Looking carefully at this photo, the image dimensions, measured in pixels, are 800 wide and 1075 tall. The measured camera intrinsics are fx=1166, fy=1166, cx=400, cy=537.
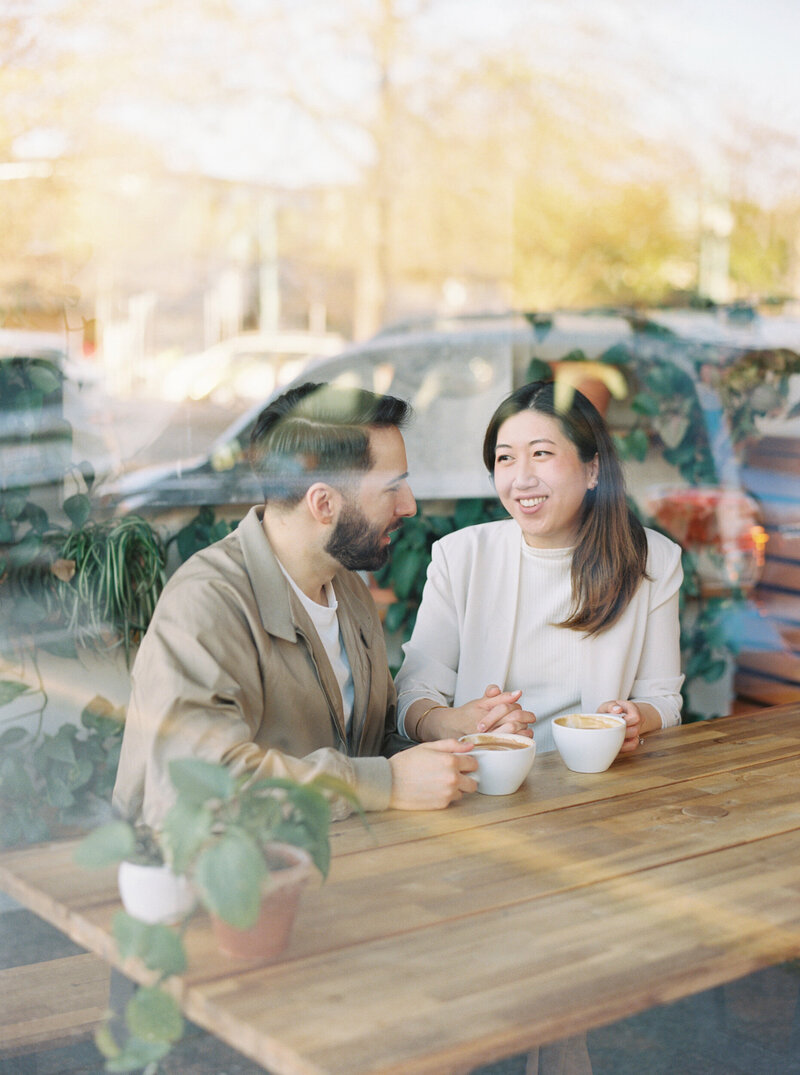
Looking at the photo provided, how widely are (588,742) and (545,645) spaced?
43cm

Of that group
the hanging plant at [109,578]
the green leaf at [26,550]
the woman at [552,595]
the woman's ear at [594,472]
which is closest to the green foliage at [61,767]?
the hanging plant at [109,578]

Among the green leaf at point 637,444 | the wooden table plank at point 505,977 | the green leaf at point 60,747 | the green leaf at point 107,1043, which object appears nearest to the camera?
the wooden table plank at point 505,977

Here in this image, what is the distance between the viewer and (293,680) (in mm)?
1497

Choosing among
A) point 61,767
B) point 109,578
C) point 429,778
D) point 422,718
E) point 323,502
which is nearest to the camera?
point 429,778

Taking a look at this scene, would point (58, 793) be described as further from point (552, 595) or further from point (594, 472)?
point (594, 472)

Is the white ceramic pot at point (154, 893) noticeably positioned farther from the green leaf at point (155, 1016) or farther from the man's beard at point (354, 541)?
the man's beard at point (354, 541)

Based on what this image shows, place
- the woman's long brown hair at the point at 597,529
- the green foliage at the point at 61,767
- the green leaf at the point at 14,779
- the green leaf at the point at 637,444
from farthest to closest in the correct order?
1. the green leaf at the point at 637,444
2. the green leaf at the point at 14,779
3. the green foliage at the point at 61,767
4. the woman's long brown hair at the point at 597,529

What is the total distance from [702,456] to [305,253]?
1.57 meters

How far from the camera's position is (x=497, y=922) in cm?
104

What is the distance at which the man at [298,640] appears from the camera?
50.5 inches

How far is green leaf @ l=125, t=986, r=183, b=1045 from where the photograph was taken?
2.99ft

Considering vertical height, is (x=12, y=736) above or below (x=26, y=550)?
below

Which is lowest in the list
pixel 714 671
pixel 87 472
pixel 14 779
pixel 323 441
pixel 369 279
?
pixel 714 671

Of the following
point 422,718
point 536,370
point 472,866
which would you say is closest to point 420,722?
point 422,718
